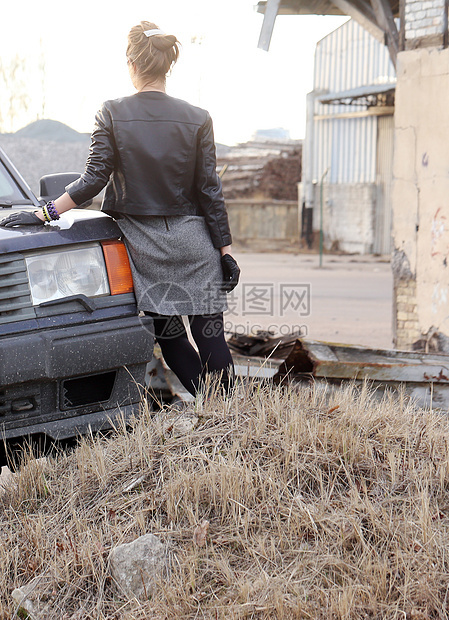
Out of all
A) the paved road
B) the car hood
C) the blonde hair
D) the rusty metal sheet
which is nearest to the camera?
the car hood

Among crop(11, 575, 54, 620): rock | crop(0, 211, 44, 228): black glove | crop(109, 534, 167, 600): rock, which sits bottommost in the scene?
crop(11, 575, 54, 620): rock

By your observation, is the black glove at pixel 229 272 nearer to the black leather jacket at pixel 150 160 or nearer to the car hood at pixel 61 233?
the black leather jacket at pixel 150 160

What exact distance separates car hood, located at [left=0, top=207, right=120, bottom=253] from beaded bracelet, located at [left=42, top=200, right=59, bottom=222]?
27 mm

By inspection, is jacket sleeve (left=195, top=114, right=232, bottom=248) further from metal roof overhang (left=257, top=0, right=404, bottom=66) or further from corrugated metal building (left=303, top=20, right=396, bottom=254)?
corrugated metal building (left=303, top=20, right=396, bottom=254)

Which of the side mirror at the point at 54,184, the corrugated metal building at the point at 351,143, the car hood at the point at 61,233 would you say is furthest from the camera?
the corrugated metal building at the point at 351,143

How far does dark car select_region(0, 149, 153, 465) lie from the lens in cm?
276

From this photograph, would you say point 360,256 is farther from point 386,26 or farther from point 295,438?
point 295,438

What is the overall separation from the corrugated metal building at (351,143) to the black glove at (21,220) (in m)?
17.9

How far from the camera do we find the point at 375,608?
206 cm

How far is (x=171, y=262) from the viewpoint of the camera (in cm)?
313

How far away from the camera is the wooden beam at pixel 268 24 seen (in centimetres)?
705

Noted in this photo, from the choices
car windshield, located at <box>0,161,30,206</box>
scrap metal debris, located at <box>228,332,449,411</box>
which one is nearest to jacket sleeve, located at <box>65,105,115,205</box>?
car windshield, located at <box>0,161,30,206</box>

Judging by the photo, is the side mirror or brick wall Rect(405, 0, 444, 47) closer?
the side mirror

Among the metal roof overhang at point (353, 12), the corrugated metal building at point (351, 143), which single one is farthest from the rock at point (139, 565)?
the corrugated metal building at point (351, 143)
